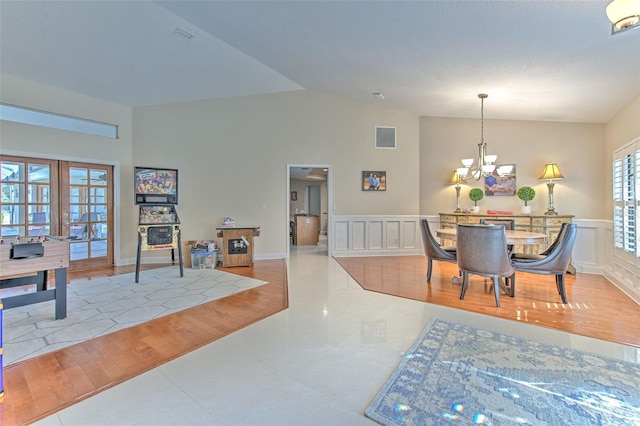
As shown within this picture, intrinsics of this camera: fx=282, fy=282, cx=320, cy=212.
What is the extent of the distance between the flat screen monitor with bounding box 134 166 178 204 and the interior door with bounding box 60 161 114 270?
4.77 feet

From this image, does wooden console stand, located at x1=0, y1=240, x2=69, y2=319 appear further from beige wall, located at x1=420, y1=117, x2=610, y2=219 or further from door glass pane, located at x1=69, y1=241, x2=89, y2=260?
beige wall, located at x1=420, y1=117, x2=610, y2=219

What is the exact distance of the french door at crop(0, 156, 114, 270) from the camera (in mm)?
4359

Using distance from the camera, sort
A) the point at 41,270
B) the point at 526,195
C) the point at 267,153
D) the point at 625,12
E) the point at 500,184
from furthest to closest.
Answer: the point at 267,153
the point at 500,184
the point at 526,195
the point at 41,270
the point at 625,12

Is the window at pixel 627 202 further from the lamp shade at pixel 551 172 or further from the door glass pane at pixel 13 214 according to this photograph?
the door glass pane at pixel 13 214

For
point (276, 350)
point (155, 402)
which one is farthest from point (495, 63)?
point (155, 402)

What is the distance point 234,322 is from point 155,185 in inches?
118

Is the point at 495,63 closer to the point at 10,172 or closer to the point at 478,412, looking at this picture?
the point at 478,412

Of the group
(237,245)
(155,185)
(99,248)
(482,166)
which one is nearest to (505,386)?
(482,166)

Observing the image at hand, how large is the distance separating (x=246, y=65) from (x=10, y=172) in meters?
4.03

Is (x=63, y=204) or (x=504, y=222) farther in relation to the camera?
(x=504, y=222)

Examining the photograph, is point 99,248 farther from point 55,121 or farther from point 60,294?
point 60,294

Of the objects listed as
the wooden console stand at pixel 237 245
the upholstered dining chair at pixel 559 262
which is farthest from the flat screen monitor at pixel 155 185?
the upholstered dining chair at pixel 559 262

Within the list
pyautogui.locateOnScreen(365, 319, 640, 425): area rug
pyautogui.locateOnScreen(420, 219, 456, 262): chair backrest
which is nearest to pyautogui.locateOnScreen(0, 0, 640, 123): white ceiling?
pyautogui.locateOnScreen(420, 219, 456, 262): chair backrest

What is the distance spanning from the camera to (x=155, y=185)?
4.61 m
